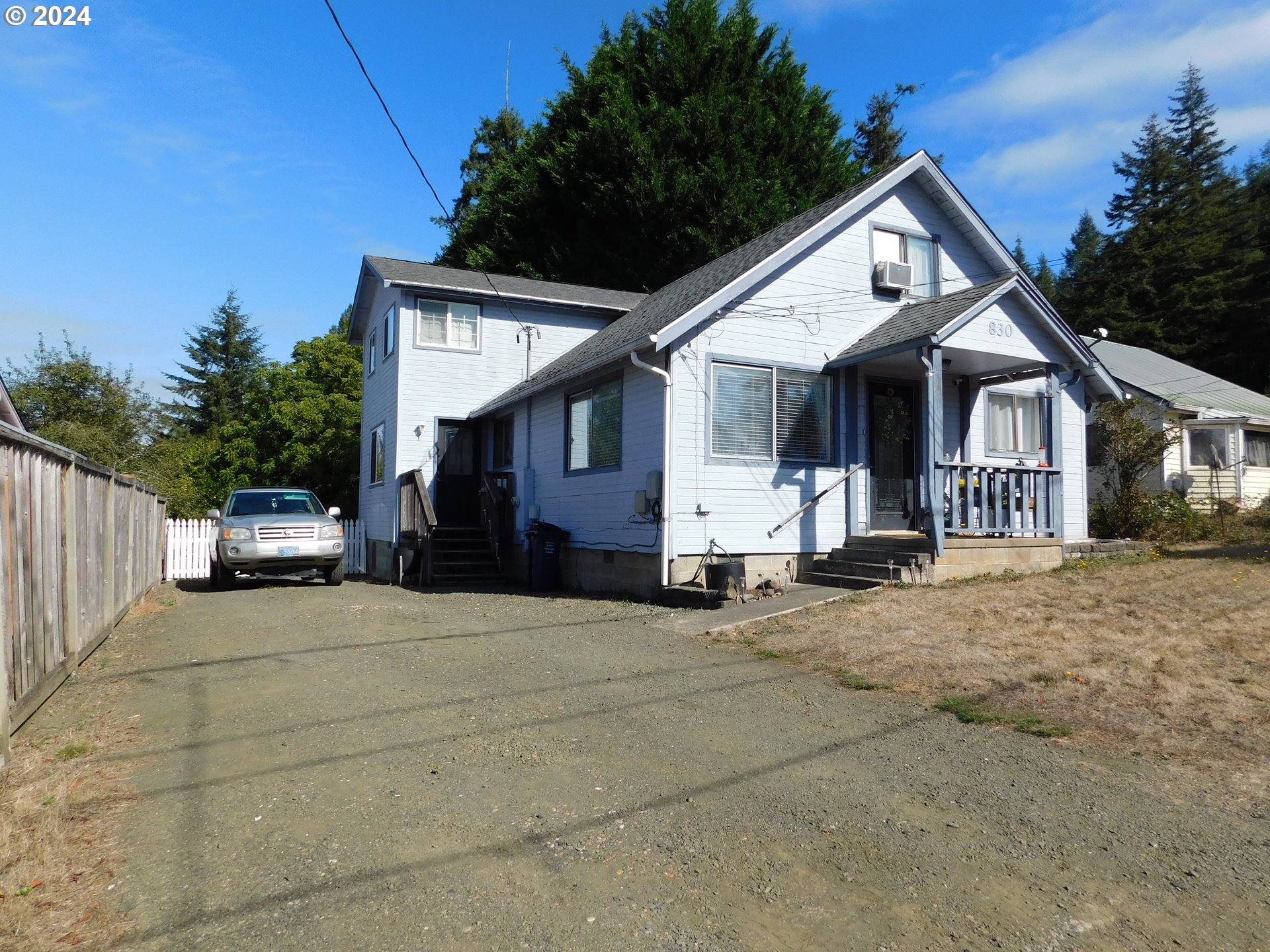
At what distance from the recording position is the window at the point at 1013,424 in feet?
47.2

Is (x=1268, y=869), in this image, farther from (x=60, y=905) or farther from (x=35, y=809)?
(x=35, y=809)

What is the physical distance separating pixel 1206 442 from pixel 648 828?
26235 mm

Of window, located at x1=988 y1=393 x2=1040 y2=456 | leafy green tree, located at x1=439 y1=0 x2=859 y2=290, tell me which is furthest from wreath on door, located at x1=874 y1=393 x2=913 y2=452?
leafy green tree, located at x1=439 y1=0 x2=859 y2=290

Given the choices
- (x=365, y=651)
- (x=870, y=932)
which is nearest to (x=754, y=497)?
(x=365, y=651)

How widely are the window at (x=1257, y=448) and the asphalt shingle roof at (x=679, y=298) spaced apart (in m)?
17.5

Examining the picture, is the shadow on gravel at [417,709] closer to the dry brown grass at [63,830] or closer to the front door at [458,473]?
the dry brown grass at [63,830]

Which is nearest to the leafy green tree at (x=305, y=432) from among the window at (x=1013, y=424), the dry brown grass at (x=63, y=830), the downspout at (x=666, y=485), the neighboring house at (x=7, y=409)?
the neighboring house at (x=7, y=409)

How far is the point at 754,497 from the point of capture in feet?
40.1

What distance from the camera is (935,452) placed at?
11.3m

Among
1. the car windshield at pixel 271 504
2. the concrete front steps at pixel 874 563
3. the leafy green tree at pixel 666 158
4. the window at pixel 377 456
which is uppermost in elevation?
the leafy green tree at pixel 666 158

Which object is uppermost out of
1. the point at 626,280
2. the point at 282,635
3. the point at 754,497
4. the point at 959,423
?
the point at 626,280

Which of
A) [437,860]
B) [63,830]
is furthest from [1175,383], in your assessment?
[63,830]

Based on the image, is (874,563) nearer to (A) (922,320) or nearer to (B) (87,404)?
(A) (922,320)

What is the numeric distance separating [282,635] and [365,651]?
64.3 inches
